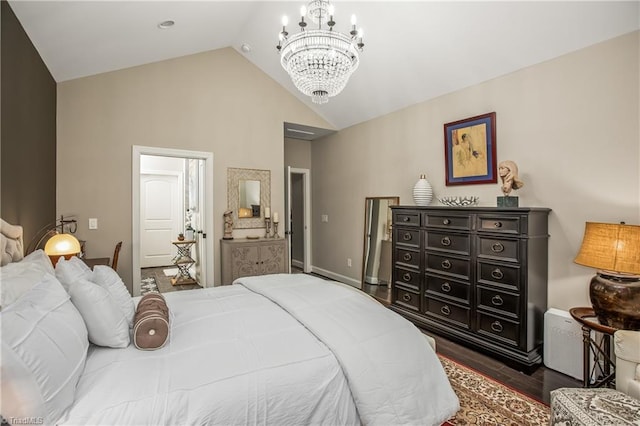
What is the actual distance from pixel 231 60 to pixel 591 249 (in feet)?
15.6

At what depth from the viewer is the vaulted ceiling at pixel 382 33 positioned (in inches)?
102

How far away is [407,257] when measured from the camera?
3838 millimetres

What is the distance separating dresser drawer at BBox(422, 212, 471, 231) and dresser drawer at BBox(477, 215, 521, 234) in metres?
0.13

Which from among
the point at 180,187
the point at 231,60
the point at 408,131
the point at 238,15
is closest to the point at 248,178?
the point at 231,60

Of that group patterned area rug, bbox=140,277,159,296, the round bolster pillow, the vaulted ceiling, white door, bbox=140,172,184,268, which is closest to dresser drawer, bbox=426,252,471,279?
the vaulted ceiling

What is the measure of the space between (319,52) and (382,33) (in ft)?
4.84

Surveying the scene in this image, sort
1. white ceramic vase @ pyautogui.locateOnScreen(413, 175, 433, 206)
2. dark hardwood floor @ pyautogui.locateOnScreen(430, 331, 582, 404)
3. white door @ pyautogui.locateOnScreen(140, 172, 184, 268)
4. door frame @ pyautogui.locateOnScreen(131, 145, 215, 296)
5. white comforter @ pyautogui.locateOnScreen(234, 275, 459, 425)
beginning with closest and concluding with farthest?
white comforter @ pyautogui.locateOnScreen(234, 275, 459, 425)
dark hardwood floor @ pyautogui.locateOnScreen(430, 331, 582, 404)
white ceramic vase @ pyautogui.locateOnScreen(413, 175, 433, 206)
door frame @ pyautogui.locateOnScreen(131, 145, 215, 296)
white door @ pyautogui.locateOnScreen(140, 172, 184, 268)

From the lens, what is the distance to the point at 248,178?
16.1ft

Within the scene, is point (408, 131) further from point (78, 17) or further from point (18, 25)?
point (18, 25)

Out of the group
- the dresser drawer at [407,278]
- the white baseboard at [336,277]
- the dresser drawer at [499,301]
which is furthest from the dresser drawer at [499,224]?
the white baseboard at [336,277]

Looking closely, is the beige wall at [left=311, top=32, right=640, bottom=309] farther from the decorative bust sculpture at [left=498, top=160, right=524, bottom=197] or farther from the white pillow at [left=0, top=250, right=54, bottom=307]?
the white pillow at [left=0, top=250, right=54, bottom=307]

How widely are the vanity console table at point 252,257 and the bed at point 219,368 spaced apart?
2.47 meters

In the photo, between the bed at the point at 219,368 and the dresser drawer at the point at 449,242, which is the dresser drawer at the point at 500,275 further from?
the bed at the point at 219,368

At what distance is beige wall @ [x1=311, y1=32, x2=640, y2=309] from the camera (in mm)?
2572
